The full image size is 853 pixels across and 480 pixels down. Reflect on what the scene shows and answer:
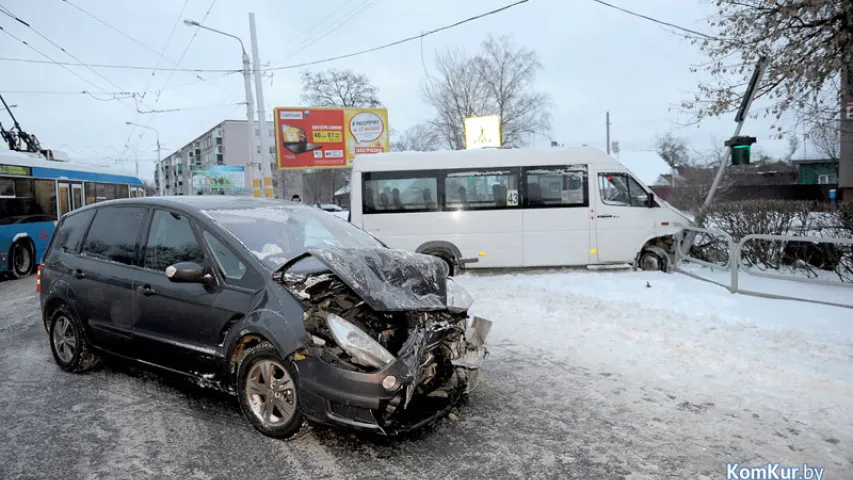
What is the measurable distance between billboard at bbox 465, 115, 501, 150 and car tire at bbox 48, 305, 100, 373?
18.7m

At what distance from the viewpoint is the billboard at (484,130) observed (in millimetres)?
22922

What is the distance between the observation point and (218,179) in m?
41.7

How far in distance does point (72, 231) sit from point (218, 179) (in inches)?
1507

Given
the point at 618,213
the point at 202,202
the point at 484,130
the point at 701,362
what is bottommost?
the point at 701,362

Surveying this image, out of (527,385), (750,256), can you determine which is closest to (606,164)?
(750,256)

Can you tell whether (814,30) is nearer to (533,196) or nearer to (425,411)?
(533,196)

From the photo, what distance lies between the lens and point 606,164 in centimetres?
1187

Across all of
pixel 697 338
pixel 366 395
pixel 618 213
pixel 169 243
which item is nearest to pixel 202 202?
pixel 169 243

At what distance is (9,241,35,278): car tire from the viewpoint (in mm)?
12820

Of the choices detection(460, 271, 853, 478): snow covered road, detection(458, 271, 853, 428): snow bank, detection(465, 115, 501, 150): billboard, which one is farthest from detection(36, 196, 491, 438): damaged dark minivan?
detection(465, 115, 501, 150): billboard

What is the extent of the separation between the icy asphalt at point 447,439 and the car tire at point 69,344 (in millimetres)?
284

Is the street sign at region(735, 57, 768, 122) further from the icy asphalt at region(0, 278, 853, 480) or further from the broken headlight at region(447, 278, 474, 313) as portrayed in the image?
the broken headlight at region(447, 278, 474, 313)

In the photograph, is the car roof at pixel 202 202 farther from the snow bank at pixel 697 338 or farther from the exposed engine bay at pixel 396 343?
the snow bank at pixel 697 338

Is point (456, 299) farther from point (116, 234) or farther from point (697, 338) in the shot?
point (697, 338)
